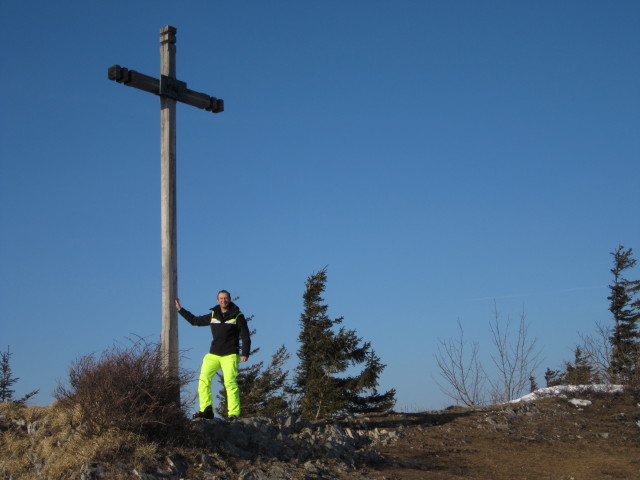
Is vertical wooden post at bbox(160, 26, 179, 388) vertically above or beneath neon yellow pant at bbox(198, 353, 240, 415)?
above

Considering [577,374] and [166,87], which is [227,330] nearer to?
[166,87]

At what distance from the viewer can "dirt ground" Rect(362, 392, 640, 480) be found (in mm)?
10496

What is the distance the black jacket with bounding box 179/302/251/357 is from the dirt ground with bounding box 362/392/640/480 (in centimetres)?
288

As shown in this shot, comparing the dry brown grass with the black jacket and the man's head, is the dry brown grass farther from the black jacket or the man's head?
the man's head

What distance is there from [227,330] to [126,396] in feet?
7.41

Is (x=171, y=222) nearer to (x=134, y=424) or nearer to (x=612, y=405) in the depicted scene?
(x=134, y=424)

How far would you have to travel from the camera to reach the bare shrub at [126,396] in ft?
30.0

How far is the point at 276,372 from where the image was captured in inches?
1049

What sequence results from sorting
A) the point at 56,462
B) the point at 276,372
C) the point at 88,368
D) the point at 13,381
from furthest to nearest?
the point at 276,372, the point at 13,381, the point at 88,368, the point at 56,462

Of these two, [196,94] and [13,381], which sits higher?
[196,94]

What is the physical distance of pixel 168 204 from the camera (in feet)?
37.3

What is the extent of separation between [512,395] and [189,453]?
43.3ft

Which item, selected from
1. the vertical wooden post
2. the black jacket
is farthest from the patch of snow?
the vertical wooden post

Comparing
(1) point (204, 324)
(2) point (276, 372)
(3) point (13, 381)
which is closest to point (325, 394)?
(2) point (276, 372)
